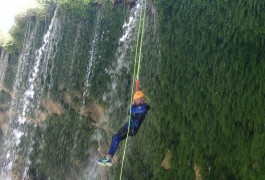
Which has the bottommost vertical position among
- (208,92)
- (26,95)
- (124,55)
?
(26,95)

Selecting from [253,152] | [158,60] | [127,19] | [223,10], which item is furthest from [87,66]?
[253,152]

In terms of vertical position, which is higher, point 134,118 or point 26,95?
point 134,118

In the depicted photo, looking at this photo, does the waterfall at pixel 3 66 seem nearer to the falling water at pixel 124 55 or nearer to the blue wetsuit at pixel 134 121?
the falling water at pixel 124 55

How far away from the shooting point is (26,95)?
1062cm

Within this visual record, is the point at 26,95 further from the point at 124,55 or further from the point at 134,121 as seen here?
the point at 134,121

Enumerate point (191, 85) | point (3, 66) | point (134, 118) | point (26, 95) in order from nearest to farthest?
point (134, 118)
point (191, 85)
point (26, 95)
point (3, 66)

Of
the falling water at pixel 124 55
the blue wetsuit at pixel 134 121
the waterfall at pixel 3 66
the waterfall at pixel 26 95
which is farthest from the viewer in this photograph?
the waterfall at pixel 3 66

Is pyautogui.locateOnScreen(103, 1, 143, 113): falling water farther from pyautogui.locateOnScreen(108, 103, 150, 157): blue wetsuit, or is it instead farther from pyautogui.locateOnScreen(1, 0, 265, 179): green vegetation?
pyautogui.locateOnScreen(108, 103, 150, 157): blue wetsuit

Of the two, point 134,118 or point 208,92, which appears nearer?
point 134,118

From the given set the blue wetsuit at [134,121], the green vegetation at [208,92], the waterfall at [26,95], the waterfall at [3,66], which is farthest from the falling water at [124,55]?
the waterfall at [3,66]

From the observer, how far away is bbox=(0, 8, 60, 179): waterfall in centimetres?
992

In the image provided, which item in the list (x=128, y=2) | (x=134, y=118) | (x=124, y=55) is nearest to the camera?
(x=134, y=118)

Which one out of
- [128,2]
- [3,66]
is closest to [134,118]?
[128,2]

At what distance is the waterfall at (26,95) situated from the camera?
391 inches
